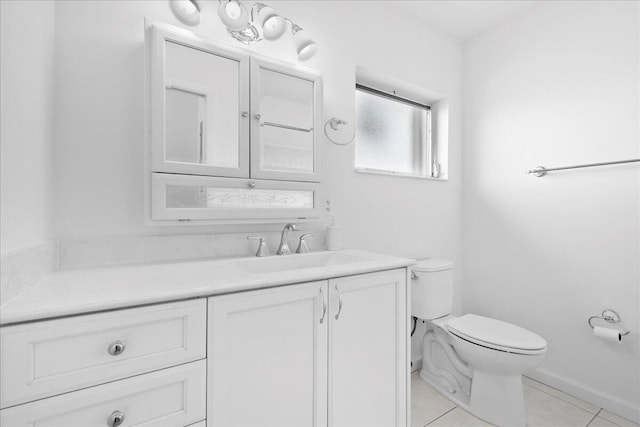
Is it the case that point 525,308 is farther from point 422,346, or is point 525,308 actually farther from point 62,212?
point 62,212

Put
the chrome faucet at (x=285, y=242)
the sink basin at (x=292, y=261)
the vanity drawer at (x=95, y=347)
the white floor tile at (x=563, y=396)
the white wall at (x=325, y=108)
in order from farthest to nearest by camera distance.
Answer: the white floor tile at (x=563, y=396)
the chrome faucet at (x=285, y=242)
the sink basin at (x=292, y=261)
the white wall at (x=325, y=108)
the vanity drawer at (x=95, y=347)

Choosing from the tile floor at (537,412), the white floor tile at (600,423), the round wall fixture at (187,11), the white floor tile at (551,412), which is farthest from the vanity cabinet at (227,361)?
the white floor tile at (600,423)

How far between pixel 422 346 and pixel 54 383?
2.03m

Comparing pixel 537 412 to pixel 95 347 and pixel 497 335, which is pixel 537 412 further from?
pixel 95 347

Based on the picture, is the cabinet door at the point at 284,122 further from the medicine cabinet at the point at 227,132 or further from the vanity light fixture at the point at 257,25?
the vanity light fixture at the point at 257,25

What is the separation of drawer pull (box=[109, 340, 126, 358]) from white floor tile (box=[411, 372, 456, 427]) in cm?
149

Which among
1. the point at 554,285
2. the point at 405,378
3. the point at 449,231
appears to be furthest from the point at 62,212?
the point at 554,285

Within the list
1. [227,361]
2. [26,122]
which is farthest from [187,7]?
[227,361]

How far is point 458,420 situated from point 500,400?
0.80ft

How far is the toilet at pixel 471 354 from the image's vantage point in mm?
1531

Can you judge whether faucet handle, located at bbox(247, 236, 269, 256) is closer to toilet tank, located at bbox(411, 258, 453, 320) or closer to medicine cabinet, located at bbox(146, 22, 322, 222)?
medicine cabinet, located at bbox(146, 22, 322, 222)

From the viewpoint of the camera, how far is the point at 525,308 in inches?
82.5

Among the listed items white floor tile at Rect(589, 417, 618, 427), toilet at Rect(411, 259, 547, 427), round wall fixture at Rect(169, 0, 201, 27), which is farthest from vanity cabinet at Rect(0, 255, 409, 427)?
white floor tile at Rect(589, 417, 618, 427)

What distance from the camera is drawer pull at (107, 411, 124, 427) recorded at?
76cm
